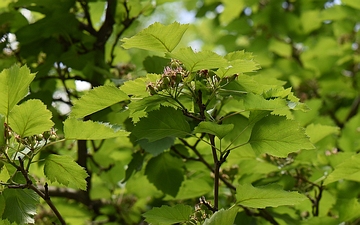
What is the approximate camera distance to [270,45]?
2836 mm

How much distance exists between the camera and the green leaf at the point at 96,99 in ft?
3.64

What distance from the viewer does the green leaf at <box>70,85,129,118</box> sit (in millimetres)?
1110

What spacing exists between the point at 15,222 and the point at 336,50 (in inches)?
82.9

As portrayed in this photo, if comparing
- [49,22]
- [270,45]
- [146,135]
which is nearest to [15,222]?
[146,135]

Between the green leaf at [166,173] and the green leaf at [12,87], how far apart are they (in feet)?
2.05

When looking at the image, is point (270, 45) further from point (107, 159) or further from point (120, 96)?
point (120, 96)

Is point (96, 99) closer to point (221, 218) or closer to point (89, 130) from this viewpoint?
point (89, 130)

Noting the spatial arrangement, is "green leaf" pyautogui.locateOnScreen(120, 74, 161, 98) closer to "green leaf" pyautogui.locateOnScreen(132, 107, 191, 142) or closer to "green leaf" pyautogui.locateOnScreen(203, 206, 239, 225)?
"green leaf" pyautogui.locateOnScreen(132, 107, 191, 142)

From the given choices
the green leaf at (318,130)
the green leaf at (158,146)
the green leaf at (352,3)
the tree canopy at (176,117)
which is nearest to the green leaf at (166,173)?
the tree canopy at (176,117)

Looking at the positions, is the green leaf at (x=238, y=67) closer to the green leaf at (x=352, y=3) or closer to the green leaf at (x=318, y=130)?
the green leaf at (x=318, y=130)

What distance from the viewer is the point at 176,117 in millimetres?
1100

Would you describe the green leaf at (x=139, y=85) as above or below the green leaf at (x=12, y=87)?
below

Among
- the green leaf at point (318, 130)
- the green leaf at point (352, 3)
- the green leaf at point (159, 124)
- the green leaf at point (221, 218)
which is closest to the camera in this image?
the green leaf at point (221, 218)

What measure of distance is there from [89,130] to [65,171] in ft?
0.37
